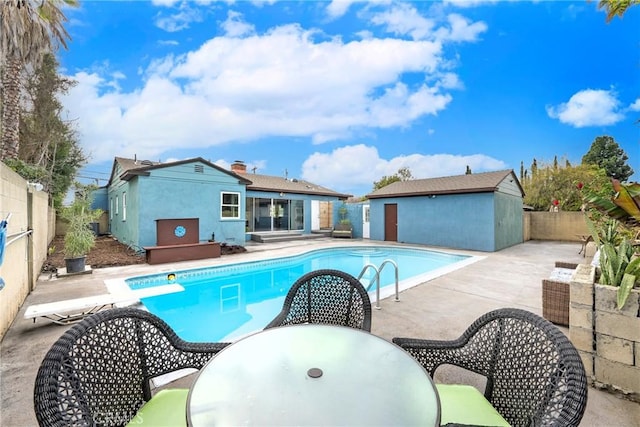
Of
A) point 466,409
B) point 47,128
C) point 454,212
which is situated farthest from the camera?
point 47,128

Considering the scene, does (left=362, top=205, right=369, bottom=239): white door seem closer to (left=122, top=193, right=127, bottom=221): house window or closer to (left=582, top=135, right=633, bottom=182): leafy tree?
(left=122, top=193, right=127, bottom=221): house window

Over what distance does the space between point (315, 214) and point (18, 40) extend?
531 inches

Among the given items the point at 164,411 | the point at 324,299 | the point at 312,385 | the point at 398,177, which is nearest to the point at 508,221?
the point at 324,299

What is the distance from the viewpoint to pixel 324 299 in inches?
104

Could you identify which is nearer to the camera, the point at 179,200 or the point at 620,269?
the point at 620,269

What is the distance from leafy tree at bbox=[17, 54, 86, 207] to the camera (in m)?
12.9

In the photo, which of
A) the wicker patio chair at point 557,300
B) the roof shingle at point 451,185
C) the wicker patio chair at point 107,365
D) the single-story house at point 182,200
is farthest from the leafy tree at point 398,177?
the wicker patio chair at point 107,365

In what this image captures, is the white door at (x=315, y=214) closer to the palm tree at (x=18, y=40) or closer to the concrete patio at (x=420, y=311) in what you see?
the concrete patio at (x=420, y=311)

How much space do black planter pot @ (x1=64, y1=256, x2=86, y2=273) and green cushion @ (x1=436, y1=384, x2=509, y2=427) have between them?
8.38 metres

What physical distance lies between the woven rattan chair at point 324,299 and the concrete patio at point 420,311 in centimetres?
110

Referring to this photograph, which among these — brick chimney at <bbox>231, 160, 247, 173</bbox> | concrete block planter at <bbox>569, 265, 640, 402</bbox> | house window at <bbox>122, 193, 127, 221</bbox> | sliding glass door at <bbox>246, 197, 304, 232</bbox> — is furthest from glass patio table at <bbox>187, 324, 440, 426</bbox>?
brick chimney at <bbox>231, 160, 247, 173</bbox>

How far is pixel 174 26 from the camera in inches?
380

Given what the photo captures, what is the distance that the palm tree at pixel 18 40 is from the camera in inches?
283

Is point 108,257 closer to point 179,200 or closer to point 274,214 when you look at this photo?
point 179,200
